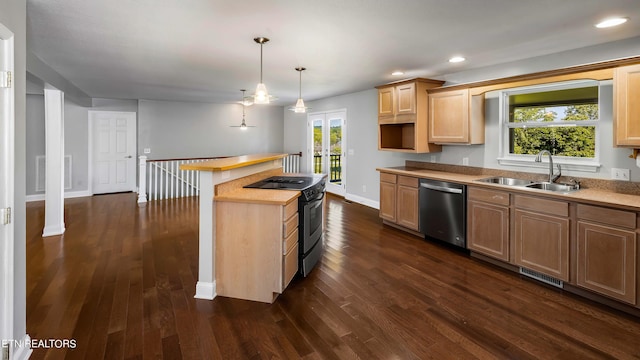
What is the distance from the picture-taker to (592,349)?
2170mm

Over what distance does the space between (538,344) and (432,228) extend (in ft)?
7.02

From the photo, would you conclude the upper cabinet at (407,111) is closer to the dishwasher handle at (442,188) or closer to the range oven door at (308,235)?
the dishwasher handle at (442,188)

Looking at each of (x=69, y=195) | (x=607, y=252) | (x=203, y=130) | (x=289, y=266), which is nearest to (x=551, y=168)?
(x=607, y=252)

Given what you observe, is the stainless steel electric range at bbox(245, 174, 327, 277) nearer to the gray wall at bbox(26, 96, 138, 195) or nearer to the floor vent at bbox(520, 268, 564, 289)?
the floor vent at bbox(520, 268, 564, 289)

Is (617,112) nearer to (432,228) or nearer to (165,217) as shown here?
(432,228)

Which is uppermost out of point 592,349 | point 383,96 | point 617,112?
point 383,96

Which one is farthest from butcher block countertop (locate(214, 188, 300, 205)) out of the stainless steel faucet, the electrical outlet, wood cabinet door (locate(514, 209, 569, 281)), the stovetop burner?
the electrical outlet

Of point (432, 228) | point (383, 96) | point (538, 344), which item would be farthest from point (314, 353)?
point (383, 96)

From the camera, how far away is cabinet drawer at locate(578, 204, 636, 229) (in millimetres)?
2576

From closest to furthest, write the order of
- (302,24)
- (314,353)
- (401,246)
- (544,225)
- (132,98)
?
(314,353), (302,24), (544,225), (401,246), (132,98)

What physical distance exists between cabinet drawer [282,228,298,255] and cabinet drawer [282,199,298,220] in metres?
0.18

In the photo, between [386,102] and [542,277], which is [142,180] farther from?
[542,277]

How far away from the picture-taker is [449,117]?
4.44 m

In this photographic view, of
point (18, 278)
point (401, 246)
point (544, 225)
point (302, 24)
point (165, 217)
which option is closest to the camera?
point (18, 278)
